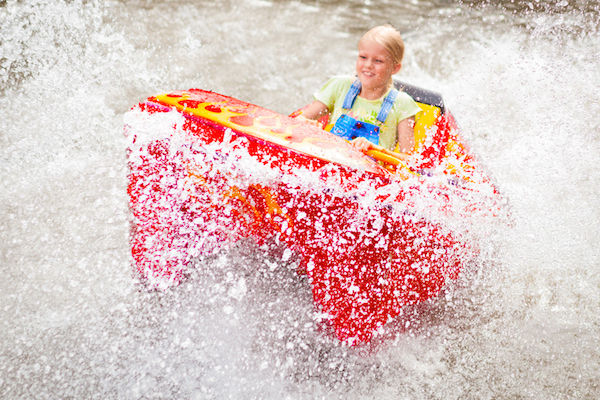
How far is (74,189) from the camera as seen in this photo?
215 centimetres

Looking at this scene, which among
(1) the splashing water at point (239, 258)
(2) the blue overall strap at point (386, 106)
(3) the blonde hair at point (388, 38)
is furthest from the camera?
(2) the blue overall strap at point (386, 106)

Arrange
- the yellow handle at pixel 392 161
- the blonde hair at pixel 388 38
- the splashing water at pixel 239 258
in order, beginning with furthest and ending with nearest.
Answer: the blonde hair at pixel 388 38, the splashing water at pixel 239 258, the yellow handle at pixel 392 161

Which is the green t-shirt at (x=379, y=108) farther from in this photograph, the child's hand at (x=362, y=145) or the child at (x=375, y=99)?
the child's hand at (x=362, y=145)

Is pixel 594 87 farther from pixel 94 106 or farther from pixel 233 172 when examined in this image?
pixel 94 106

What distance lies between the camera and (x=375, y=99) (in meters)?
1.88

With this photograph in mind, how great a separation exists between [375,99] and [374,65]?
0.16m

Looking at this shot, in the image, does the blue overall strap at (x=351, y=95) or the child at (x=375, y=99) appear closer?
the child at (x=375, y=99)

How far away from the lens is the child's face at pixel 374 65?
1.72 metres

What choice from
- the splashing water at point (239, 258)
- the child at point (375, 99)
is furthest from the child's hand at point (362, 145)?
the splashing water at point (239, 258)

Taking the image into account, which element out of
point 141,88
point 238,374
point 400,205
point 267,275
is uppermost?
point 400,205

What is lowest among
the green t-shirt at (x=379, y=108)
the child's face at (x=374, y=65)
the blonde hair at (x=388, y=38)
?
the green t-shirt at (x=379, y=108)

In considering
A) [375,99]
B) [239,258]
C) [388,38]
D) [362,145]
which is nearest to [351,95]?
[375,99]

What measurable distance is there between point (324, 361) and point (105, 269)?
916mm

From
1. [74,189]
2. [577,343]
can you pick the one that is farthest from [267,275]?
[577,343]
